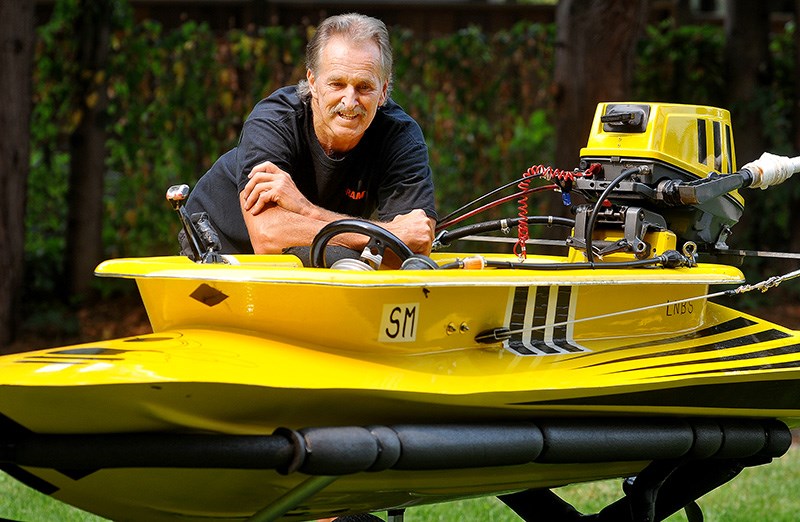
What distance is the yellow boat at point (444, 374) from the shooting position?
3135 millimetres

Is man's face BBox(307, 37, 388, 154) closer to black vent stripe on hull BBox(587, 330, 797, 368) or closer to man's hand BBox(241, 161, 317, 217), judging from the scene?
man's hand BBox(241, 161, 317, 217)

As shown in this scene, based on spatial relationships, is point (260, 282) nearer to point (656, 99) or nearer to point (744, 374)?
point (744, 374)

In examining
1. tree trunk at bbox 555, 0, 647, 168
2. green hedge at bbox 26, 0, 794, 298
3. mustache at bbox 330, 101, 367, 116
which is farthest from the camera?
green hedge at bbox 26, 0, 794, 298

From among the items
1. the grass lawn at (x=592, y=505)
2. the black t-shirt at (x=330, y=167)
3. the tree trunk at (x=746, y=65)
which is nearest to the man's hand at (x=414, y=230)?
the black t-shirt at (x=330, y=167)

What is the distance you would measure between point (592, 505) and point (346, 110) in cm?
250

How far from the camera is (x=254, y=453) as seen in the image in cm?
315

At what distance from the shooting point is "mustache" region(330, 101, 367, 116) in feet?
14.5

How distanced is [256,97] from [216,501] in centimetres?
693

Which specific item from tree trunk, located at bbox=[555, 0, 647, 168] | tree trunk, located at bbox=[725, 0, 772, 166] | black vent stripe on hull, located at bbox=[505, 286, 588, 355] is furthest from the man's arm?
tree trunk, located at bbox=[725, 0, 772, 166]

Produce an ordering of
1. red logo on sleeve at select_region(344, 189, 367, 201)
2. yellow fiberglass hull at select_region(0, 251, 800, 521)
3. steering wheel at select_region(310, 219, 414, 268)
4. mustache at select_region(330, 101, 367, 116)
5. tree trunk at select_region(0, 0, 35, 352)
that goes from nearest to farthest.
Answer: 1. yellow fiberglass hull at select_region(0, 251, 800, 521)
2. steering wheel at select_region(310, 219, 414, 268)
3. mustache at select_region(330, 101, 367, 116)
4. red logo on sleeve at select_region(344, 189, 367, 201)
5. tree trunk at select_region(0, 0, 35, 352)

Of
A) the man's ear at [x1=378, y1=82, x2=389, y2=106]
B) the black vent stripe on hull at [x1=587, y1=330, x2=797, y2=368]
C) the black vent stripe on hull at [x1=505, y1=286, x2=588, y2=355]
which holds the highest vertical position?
the man's ear at [x1=378, y1=82, x2=389, y2=106]

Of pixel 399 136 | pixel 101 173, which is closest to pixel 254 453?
pixel 399 136

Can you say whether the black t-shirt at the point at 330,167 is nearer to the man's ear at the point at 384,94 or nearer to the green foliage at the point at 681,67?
the man's ear at the point at 384,94

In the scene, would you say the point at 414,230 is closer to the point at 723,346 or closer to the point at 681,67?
the point at 723,346
